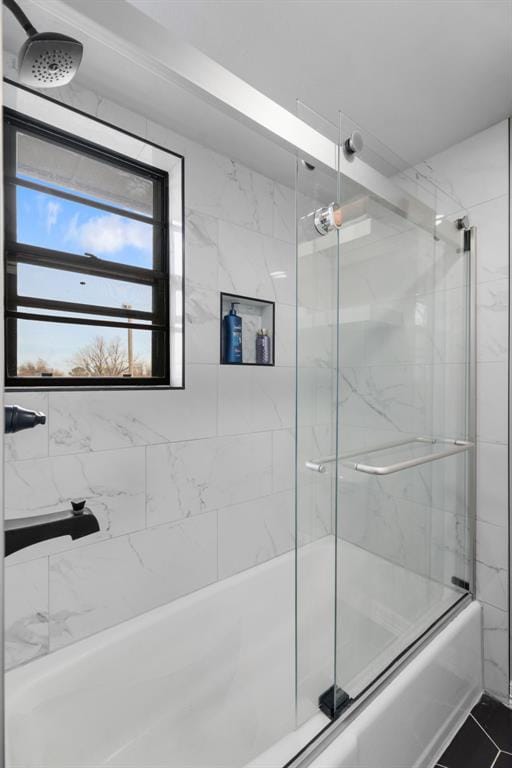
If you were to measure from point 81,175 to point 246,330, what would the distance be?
90 centimetres

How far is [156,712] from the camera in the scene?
1322mm

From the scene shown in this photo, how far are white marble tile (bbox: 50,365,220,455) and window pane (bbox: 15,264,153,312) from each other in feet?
1.13

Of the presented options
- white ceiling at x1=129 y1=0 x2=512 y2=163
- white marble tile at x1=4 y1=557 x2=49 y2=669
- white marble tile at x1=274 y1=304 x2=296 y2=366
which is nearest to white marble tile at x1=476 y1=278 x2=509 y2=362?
white ceiling at x1=129 y1=0 x2=512 y2=163

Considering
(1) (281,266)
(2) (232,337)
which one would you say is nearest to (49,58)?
(2) (232,337)

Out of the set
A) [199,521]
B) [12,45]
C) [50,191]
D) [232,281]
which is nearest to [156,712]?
[199,521]

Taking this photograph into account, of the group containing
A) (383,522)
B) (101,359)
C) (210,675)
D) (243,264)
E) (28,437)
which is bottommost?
(210,675)

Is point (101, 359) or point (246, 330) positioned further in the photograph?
point (246, 330)

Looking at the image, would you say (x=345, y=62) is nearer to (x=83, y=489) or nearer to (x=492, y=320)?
(x=492, y=320)

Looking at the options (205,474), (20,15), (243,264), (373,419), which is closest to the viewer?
(20,15)

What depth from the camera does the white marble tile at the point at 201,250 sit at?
1.60 m

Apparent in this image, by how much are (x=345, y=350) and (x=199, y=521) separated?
989 millimetres

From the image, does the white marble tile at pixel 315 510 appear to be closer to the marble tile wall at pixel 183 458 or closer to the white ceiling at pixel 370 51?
the marble tile wall at pixel 183 458

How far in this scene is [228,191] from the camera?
1728mm

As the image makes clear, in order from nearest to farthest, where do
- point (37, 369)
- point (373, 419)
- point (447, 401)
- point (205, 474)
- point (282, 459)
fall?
point (373, 419) → point (37, 369) → point (447, 401) → point (205, 474) → point (282, 459)
